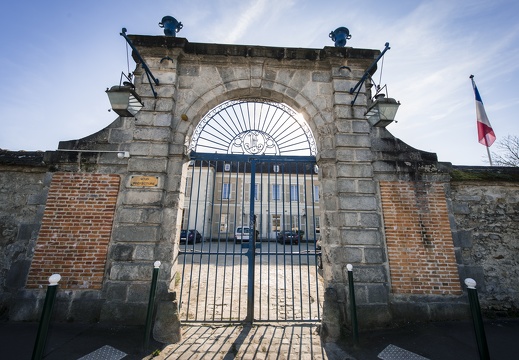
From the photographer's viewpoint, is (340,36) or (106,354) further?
(340,36)

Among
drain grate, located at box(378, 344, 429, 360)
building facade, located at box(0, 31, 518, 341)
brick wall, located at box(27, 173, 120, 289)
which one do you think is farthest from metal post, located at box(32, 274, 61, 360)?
drain grate, located at box(378, 344, 429, 360)

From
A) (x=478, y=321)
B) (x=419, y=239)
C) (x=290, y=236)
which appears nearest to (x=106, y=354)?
(x=290, y=236)

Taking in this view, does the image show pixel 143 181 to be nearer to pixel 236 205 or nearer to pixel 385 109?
pixel 236 205

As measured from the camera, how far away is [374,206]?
13.5 feet

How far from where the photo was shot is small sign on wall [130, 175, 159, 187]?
4.05 metres

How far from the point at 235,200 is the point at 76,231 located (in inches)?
105

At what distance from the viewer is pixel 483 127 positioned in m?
5.72

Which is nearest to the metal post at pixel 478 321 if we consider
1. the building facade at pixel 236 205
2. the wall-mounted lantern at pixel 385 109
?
the building facade at pixel 236 205

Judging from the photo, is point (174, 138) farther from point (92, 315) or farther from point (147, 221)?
point (92, 315)

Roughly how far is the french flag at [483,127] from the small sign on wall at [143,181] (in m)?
7.41

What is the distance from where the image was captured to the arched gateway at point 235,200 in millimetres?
3730

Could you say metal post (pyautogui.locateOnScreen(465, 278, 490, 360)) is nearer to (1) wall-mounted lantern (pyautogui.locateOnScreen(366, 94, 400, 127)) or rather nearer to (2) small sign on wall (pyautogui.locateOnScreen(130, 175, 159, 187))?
(1) wall-mounted lantern (pyautogui.locateOnScreen(366, 94, 400, 127))

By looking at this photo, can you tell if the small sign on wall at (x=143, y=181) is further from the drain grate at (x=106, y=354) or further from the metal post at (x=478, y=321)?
the metal post at (x=478, y=321)

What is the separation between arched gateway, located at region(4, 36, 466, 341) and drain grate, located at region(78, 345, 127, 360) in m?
0.53
